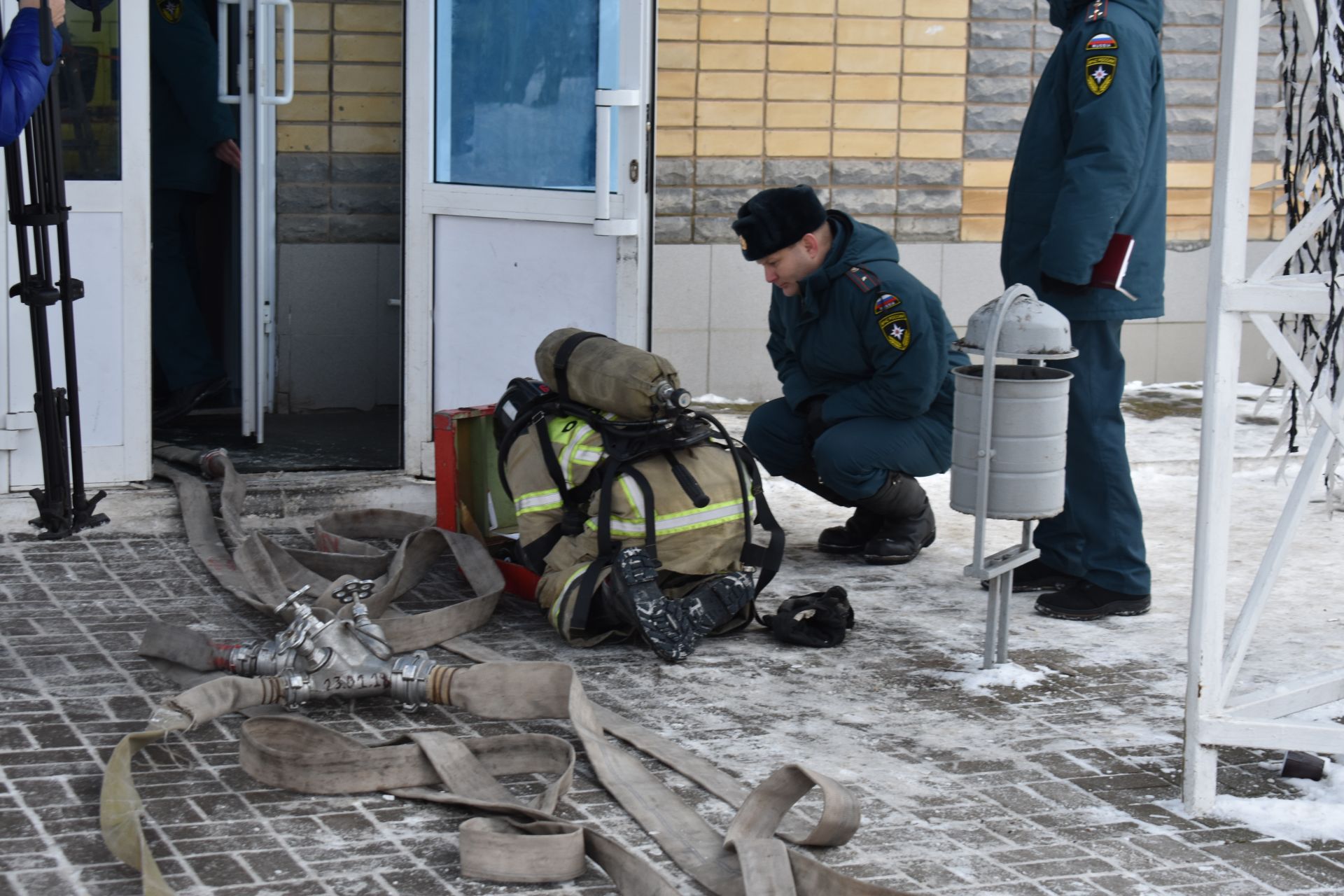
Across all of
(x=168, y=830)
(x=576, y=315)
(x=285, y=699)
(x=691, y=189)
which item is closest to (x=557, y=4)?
(x=576, y=315)

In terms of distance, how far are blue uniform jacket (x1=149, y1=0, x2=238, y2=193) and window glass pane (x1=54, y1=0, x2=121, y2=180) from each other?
3.20ft

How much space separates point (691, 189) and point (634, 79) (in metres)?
2.18

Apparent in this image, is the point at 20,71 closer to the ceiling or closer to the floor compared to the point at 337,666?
closer to the ceiling

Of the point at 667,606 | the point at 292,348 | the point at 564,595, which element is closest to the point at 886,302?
the point at 667,606

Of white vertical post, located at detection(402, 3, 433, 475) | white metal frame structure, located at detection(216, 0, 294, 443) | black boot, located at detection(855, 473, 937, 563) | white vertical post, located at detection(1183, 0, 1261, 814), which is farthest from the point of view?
white metal frame structure, located at detection(216, 0, 294, 443)

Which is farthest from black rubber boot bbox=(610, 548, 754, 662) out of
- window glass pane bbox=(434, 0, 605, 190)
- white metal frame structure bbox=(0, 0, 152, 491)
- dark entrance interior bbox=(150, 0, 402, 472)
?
dark entrance interior bbox=(150, 0, 402, 472)

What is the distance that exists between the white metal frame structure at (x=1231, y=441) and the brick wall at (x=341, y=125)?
15.0 ft

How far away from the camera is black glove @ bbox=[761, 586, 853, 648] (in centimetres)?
457

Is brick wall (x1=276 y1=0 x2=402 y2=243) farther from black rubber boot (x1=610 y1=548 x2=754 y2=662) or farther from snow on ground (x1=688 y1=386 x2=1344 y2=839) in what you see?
black rubber boot (x1=610 y1=548 x2=754 y2=662)

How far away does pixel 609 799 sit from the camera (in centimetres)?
349

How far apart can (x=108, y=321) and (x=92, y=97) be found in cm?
79

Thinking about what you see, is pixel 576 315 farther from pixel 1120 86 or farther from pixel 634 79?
pixel 1120 86

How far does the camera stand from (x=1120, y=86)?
4.63 metres

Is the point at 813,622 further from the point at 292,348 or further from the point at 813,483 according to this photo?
the point at 292,348
